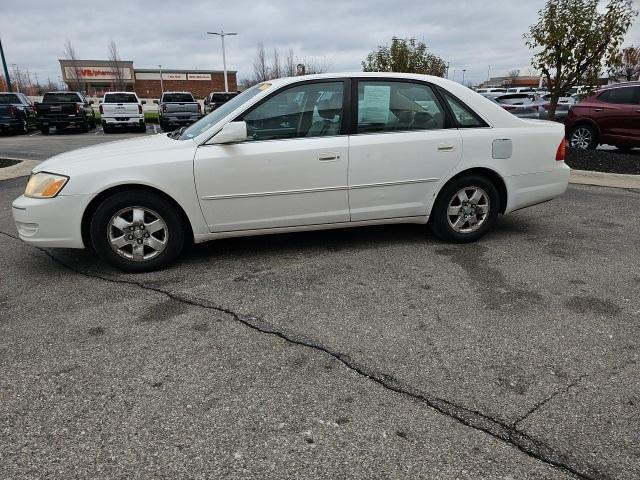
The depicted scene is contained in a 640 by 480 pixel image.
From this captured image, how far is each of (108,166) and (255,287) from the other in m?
1.53

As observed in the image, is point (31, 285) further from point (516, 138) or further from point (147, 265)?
point (516, 138)

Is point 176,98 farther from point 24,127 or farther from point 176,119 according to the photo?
point 24,127

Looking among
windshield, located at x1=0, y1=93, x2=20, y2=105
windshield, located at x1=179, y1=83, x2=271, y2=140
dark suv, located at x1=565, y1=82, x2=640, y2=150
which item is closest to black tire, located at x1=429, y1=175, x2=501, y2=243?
windshield, located at x1=179, y1=83, x2=271, y2=140

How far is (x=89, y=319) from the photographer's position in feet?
11.3

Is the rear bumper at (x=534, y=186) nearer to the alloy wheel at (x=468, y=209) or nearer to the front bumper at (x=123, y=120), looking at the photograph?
the alloy wheel at (x=468, y=209)

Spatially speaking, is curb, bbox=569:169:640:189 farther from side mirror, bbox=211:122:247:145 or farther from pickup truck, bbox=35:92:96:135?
pickup truck, bbox=35:92:96:135

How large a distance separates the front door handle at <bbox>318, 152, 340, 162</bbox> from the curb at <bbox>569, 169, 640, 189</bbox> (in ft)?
18.1

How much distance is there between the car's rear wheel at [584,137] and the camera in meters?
11.0

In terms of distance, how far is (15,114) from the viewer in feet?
63.2

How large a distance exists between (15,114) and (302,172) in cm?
1939

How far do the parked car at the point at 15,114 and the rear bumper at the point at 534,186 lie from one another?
19986 millimetres

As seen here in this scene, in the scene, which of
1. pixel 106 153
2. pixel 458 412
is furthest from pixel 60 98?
pixel 458 412

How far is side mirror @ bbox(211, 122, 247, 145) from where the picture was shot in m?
4.04

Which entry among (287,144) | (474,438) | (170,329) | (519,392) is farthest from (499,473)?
(287,144)
